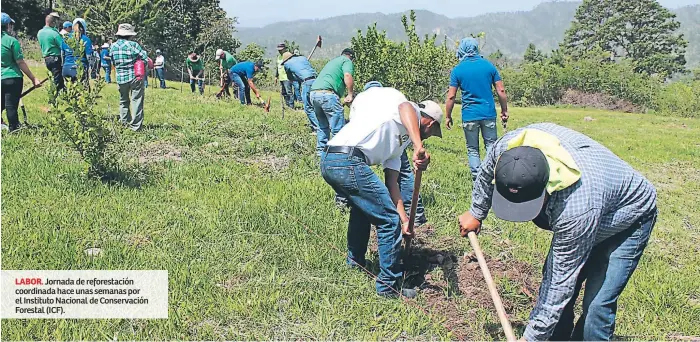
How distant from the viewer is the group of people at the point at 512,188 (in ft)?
7.73

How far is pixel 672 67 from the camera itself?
53.2 m

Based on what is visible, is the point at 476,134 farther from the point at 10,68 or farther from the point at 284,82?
the point at 284,82

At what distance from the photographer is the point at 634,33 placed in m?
58.7

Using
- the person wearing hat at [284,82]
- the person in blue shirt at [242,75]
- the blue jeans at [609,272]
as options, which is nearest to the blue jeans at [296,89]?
the person wearing hat at [284,82]

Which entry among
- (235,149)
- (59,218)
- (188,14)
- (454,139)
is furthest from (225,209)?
(188,14)

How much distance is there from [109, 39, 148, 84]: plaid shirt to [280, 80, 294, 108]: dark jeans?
555cm

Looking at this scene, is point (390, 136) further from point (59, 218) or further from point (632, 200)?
point (59, 218)

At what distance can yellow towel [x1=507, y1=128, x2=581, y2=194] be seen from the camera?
234 cm

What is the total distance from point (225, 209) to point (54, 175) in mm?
2027

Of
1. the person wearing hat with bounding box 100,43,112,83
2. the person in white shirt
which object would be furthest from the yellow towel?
the person wearing hat with bounding box 100,43,112,83

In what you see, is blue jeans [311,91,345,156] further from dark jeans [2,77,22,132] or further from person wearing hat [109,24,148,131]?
dark jeans [2,77,22,132]

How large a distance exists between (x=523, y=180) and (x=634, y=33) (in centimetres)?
6613

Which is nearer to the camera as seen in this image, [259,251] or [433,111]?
[433,111]

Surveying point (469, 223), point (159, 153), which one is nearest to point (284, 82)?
point (159, 153)
